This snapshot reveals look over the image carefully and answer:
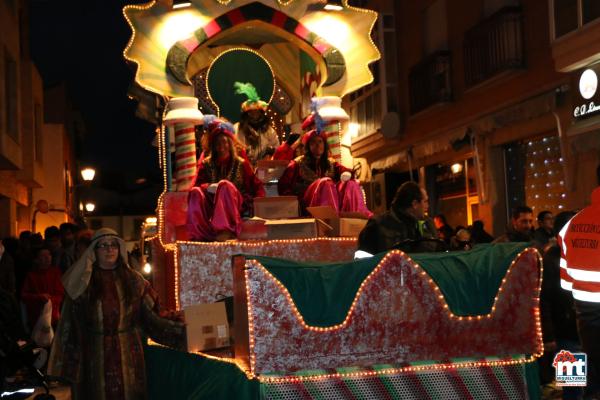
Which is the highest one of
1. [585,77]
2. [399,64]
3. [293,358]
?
[399,64]

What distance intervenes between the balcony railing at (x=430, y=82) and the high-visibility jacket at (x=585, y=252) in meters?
12.2

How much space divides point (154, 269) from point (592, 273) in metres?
4.65

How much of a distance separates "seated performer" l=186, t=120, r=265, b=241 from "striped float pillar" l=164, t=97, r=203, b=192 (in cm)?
22

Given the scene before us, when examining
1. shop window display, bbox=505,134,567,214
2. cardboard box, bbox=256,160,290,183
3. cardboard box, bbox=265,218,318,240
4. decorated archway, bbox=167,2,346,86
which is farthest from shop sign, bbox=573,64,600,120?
cardboard box, bbox=265,218,318,240

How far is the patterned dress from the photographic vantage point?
6.38m

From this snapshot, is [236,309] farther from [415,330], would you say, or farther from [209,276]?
[209,276]

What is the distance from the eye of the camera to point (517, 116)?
15.2m

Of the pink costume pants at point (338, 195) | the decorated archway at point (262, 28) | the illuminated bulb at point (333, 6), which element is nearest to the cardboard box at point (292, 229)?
the pink costume pants at point (338, 195)

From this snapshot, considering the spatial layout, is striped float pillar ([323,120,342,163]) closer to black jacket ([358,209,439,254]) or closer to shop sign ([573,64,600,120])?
black jacket ([358,209,439,254])

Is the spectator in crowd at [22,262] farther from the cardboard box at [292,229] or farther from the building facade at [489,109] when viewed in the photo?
the building facade at [489,109]

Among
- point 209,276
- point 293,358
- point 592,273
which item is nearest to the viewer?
point 293,358

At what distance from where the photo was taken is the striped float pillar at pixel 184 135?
8.91 m

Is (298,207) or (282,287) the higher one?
(298,207)

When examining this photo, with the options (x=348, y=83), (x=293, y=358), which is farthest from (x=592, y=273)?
(x=348, y=83)
